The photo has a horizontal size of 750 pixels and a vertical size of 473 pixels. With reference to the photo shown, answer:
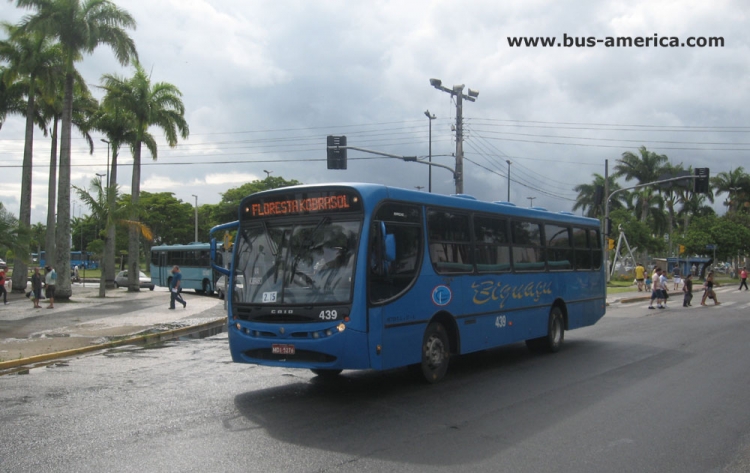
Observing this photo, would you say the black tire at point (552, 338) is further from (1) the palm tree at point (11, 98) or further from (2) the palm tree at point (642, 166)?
(2) the palm tree at point (642, 166)

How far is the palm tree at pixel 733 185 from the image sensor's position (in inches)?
3187

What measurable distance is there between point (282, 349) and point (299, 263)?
1.14m

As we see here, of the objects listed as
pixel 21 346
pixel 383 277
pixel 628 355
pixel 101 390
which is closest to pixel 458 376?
pixel 383 277

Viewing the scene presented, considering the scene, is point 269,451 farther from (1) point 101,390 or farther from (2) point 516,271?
(2) point 516,271

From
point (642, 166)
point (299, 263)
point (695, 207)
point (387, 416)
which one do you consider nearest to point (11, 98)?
point (299, 263)

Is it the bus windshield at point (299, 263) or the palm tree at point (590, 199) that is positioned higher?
the palm tree at point (590, 199)

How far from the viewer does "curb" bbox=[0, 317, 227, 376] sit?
43.3 ft

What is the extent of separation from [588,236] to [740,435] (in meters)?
8.74

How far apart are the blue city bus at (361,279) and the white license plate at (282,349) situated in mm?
13

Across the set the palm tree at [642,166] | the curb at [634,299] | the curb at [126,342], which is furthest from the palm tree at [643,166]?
the curb at [126,342]

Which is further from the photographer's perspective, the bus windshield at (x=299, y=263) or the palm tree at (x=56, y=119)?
the palm tree at (x=56, y=119)

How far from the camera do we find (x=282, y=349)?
9164 mm

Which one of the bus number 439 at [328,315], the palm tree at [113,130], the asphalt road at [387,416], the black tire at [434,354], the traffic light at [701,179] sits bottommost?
the asphalt road at [387,416]

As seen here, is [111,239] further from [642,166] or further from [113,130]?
[642,166]
